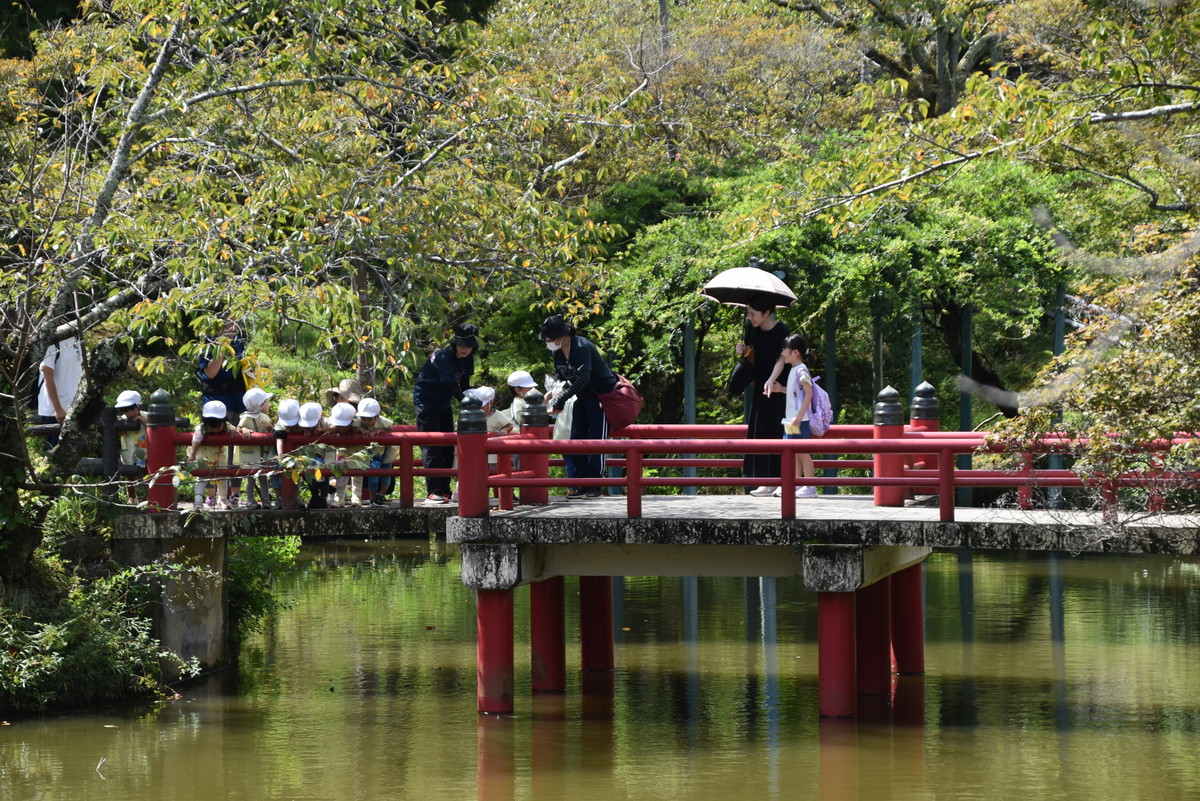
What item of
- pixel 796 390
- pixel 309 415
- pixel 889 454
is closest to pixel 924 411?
pixel 796 390

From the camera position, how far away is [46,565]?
44.0 feet

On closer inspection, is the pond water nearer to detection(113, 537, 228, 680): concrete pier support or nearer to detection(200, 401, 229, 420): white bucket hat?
detection(113, 537, 228, 680): concrete pier support

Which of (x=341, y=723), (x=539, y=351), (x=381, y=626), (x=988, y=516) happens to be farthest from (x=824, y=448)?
(x=539, y=351)

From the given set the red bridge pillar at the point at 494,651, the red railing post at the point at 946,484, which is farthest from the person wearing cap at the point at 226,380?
the red railing post at the point at 946,484

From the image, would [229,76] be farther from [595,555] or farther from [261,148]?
[595,555]

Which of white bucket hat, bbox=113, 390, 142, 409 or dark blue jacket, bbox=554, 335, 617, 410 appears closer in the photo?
dark blue jacket, bbox=554, 335, 617, 410

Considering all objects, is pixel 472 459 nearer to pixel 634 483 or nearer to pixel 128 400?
pixel 634 483

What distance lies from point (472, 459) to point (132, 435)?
13.0ft

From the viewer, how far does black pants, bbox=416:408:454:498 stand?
1401 cm

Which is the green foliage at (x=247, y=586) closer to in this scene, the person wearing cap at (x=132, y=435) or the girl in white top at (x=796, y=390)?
the person wearing cap at (x=132, y=435)

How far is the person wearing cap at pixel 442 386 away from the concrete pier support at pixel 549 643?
136cm

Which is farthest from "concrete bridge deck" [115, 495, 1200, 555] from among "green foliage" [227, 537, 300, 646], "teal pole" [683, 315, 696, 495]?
"teal pole" [683, 315, 696, 495]

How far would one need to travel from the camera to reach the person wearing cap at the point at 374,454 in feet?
43.9

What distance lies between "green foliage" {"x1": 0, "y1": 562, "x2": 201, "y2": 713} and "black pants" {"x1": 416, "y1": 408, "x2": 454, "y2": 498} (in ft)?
7.40
